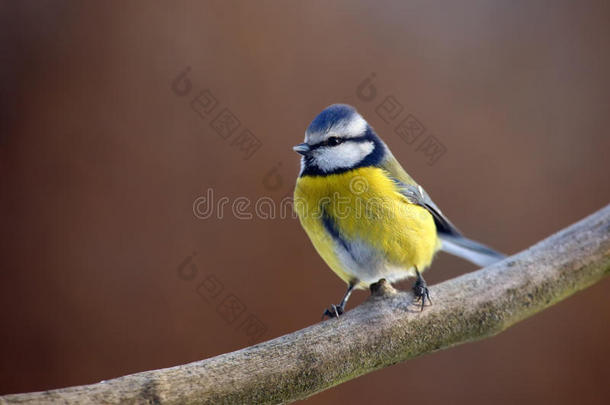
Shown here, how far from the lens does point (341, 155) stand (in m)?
1.20

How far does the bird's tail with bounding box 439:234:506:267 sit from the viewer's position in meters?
1.50

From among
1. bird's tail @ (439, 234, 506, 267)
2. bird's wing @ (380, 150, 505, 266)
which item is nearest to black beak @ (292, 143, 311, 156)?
bird's wing @ (380, 150, 505, 266)

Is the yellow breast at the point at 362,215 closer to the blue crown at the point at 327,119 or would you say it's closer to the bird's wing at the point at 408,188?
the bird's wing at the point at 408,188

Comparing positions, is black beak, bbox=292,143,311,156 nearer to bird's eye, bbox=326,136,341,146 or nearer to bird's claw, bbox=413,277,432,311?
bird's eye, bbox=326,136,341,146

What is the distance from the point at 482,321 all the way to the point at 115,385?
764mm

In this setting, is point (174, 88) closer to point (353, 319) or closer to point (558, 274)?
point (353, 319)

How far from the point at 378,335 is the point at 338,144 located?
0.40 m

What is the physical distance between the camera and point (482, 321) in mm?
1216

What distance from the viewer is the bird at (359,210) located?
3.92 feet

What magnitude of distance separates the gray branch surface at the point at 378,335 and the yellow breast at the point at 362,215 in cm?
9

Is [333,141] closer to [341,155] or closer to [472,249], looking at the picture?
[341,155]

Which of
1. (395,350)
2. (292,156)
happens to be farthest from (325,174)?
(292,156)

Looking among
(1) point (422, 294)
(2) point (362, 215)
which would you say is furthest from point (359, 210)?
(1) point (422, 294)

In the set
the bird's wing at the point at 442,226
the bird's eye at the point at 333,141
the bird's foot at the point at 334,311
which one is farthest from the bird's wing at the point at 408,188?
the bird's foot at the point at 334,311
